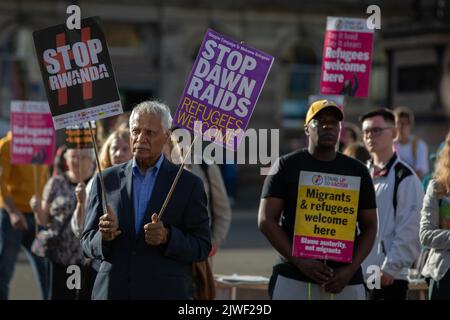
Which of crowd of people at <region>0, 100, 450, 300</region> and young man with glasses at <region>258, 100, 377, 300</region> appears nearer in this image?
crowd of people at <region>0, 100, 450, 300</region>

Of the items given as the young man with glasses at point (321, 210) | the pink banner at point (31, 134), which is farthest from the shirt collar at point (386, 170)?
the pink banner at point (31, 134)

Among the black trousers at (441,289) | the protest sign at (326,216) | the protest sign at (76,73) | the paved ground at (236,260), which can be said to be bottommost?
the paved ground at (236,260)

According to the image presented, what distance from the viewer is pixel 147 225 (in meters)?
5.06

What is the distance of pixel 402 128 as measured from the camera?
11594 millimetres

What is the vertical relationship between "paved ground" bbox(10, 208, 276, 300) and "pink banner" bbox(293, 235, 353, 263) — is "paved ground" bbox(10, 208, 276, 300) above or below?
below

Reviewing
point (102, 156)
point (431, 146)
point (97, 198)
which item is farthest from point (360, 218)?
point (431, 146)

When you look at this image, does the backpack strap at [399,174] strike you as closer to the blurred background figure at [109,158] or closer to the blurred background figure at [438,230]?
the blurred background figure at [438,230]

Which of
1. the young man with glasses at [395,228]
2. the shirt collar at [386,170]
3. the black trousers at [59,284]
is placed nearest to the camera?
the young man with glasses at [395,228]

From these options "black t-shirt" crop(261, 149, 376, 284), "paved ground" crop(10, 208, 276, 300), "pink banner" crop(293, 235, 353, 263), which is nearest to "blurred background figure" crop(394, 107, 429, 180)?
"paved ground" crop(10, 208, 276, 300)

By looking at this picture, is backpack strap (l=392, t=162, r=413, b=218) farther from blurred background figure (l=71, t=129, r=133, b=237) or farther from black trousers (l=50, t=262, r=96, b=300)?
black trousers (l=50, t=262, r=96, b=300)

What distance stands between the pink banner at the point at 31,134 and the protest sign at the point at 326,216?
3.94 meters

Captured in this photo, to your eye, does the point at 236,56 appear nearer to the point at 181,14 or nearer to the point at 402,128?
the point at 402,128

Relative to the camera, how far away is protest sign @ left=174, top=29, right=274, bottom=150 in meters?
5.72

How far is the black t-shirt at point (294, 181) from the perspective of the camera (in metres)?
5.86
